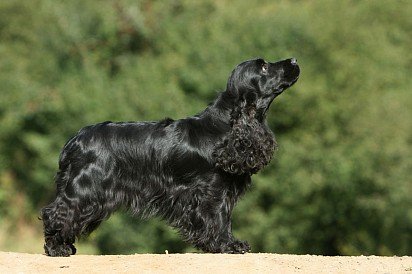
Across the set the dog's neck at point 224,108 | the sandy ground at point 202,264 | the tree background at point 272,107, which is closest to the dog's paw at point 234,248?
the sandy ground at point 202,264

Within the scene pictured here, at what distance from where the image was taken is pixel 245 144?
9.45 m

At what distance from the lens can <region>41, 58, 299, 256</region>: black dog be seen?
9.45 metres

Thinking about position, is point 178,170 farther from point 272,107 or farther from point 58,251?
point 272,107

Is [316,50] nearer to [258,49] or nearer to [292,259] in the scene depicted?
[258,49]

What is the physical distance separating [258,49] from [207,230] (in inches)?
721

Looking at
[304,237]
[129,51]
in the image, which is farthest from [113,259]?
[129,51]

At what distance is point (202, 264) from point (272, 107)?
18206 mm

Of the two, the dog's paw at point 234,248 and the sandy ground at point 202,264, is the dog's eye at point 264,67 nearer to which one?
the dog's paw at point 234,248

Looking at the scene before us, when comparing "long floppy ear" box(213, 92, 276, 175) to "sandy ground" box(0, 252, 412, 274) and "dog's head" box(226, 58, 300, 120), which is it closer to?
"dog's head" box(226, 58, 300, 120)

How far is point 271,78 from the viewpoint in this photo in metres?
9.79

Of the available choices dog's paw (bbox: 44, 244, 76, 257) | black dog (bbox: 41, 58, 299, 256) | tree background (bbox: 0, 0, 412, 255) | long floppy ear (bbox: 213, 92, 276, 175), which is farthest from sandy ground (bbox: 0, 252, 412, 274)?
tree background (bbox: 0, 0, 412, 255)

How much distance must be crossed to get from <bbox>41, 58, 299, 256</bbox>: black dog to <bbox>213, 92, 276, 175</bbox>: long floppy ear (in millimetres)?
10

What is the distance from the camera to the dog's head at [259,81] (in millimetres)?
9664

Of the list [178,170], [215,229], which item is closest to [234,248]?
[215,229]
